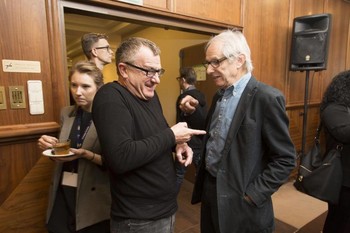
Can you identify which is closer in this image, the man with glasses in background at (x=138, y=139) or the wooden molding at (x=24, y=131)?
the man with glasses in background at (x=138, y=139)

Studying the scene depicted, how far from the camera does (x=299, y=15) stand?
3.11 metres

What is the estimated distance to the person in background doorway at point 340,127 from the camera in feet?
4.70

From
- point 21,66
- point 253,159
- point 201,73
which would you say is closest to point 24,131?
point 21,66

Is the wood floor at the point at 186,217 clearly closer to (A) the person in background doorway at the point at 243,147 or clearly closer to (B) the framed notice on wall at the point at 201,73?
(A) the person in background doorway at the point at 243,147

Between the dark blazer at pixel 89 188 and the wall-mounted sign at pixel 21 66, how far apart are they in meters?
0.43

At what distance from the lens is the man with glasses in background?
0.86 metres

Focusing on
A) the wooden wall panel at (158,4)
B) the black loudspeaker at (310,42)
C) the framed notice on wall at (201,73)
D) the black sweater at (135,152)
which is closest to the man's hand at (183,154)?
the black sweater at (135,152)

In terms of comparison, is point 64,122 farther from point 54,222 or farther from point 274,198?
point 274,198

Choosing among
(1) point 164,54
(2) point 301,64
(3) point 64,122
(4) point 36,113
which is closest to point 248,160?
(3) point 64,122

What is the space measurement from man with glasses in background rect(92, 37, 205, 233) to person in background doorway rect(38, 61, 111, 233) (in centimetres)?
25

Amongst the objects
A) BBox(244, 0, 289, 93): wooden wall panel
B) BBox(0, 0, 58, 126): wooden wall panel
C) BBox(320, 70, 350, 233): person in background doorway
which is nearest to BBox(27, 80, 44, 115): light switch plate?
BBox(0, 0, 58, 126): wooden wall panel

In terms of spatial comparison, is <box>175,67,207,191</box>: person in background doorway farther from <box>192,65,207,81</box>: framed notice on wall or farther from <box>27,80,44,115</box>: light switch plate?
<box>27,80,44,115</box>: light switch plate

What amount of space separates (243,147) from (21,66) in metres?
1.32

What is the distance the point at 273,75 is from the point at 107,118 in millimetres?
2598
